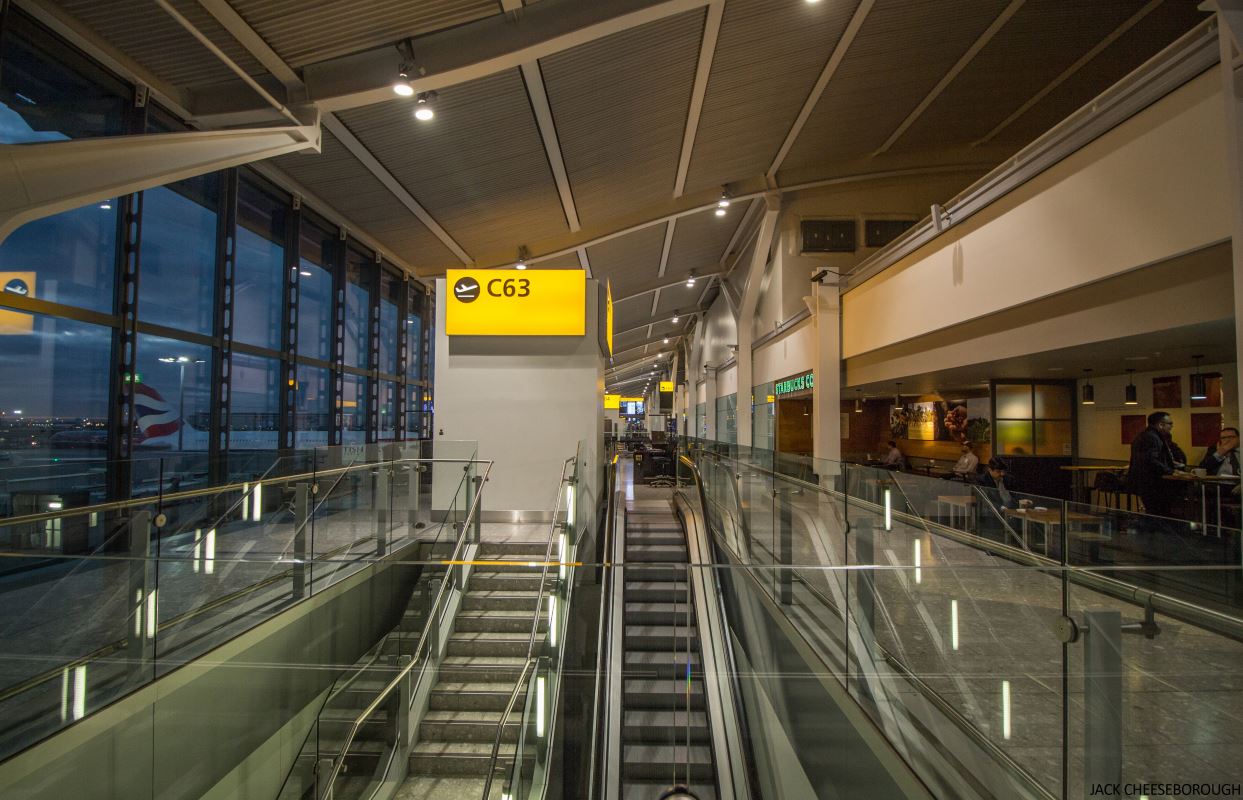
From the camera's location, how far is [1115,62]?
30.4 feet

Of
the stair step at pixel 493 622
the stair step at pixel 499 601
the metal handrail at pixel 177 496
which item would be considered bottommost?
the stair step at pixel 493 622

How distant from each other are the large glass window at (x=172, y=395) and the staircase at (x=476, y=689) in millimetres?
4772

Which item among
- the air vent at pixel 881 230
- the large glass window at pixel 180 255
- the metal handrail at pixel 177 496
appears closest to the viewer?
the metal handrail at pixel 177 496

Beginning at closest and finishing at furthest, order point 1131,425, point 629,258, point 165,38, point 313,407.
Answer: point 165,38, point 1131,425, point 313,407, point 629,258

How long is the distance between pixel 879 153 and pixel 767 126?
13.9ft

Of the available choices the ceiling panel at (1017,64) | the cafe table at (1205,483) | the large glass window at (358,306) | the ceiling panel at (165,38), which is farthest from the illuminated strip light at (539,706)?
the ceiling panel at (1017,64)

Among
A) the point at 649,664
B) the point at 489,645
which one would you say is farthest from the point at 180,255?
the point at 649,664

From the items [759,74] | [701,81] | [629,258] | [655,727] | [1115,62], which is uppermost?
[1115,62]

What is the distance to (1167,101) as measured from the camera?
4.46 m

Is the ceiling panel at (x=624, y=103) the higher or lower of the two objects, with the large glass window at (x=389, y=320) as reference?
higher

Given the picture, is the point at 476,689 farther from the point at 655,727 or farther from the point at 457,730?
the point at 655,727

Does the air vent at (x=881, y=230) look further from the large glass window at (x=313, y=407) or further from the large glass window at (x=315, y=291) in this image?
the large glass window at (x=313, y=407)

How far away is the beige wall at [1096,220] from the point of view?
4180 mm

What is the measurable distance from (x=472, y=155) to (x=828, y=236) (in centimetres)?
872
